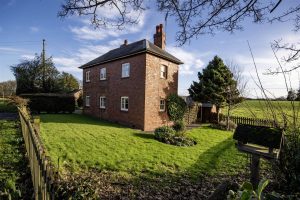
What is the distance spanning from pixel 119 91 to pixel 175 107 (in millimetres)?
5511

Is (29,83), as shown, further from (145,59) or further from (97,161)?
(97,161)

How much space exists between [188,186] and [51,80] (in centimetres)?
3344

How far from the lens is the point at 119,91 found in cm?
1867

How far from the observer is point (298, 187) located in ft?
13.3

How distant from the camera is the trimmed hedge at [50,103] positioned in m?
23.9

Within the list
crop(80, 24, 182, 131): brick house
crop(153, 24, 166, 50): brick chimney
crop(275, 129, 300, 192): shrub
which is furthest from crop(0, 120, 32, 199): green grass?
crop(153, 24, 166, 50): brick chimney

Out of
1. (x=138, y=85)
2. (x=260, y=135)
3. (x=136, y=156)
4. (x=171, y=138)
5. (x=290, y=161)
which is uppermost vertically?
(x=138, y=85)

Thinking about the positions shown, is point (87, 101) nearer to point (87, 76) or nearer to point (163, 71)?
point (87, 76)

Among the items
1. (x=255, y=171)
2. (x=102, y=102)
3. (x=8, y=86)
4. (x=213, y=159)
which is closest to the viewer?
(x=255, y=171)

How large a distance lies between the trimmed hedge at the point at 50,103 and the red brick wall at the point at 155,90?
13458mm

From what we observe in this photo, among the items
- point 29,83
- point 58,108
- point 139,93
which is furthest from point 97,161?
point 29,83

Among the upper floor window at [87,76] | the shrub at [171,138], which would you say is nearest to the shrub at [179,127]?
the shrub at [171,138]

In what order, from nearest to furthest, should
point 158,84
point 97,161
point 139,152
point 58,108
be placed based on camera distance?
point 97,161, point 139,152, point 158,84, point 58,108

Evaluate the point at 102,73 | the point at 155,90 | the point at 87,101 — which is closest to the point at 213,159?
the point at 155,90
